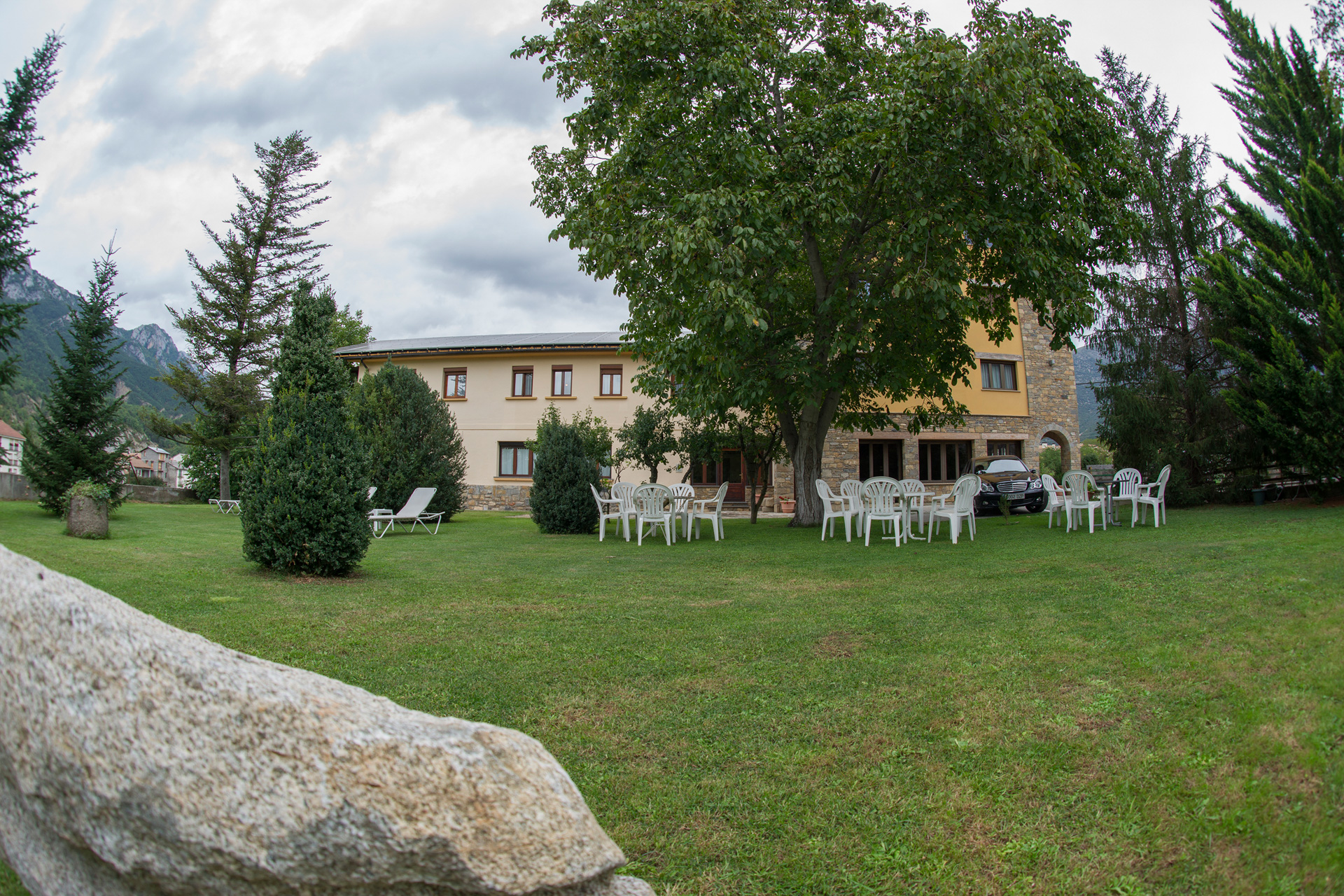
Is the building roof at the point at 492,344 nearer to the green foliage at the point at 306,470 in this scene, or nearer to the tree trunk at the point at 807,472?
the tree trunk at the point at 807,472

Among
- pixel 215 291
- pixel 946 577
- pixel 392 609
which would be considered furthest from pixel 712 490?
pixel 215 291

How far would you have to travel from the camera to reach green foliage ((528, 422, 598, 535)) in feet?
50.0

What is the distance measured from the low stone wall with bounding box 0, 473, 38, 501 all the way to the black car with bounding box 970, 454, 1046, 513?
1010 inches

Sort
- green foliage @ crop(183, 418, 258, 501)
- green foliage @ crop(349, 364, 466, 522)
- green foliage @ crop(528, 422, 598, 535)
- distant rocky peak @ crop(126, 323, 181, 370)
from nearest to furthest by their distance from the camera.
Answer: green foliage @ crop(528, 422, 598, 535) → green foliage @ crop(349, 364, 466, 522) → green foliage @ crop(183, 418, 258, 501) → distant rocky peak @ crop(126, 323, 181, 370)

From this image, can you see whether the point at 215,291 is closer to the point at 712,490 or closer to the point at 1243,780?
the point at 712,490

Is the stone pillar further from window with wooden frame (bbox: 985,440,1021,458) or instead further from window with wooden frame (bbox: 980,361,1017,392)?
window with wooden frame (bbox: 980,361,1017,392)

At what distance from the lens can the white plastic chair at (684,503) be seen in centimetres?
1407

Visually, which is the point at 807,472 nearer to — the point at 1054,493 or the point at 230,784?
the point at 1054,493

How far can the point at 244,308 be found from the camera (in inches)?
1157

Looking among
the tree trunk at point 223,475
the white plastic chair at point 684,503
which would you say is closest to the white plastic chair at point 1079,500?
the white plastic chair at point 684,503

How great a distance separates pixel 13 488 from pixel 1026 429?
31.2 m

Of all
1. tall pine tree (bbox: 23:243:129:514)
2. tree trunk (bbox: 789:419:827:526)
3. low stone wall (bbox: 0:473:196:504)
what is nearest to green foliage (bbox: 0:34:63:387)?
tall pine tree (bbox: 23:243:129:514)

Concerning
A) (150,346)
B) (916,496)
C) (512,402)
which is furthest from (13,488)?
(150,346)

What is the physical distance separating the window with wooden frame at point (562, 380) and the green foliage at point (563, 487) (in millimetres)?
10976
